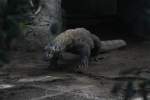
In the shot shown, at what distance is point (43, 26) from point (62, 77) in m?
2.67

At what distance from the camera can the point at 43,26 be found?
9906 millimetres

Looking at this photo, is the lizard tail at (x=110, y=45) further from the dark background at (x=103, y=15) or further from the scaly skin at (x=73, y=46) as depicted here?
the dark background at (x=103, y=15)

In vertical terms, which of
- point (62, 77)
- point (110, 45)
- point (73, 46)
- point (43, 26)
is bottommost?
point (62, 77)

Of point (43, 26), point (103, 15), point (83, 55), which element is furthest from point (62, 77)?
point (103, 15)

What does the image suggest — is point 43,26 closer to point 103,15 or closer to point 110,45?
point 110,45

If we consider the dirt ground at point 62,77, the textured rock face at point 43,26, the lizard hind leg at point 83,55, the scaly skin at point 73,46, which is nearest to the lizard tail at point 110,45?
the dirt ground at point 62,77

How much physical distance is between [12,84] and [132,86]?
5.07m

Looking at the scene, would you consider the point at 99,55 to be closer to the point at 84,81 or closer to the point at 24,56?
the point at 24,56

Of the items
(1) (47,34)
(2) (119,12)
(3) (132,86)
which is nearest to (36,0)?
(1) (47,34)

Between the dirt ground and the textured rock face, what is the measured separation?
0.30m

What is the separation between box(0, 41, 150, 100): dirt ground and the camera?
6.46 meters

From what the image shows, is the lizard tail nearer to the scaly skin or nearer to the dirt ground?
the dirt ground

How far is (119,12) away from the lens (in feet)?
43.4

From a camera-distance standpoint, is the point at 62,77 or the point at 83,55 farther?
the point at 83,55
